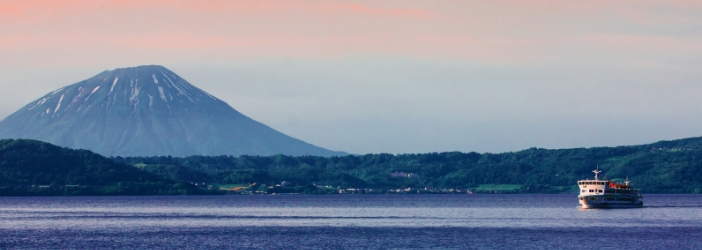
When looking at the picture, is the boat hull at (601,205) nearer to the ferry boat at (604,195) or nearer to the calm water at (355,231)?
the ferry boat at (604,195)

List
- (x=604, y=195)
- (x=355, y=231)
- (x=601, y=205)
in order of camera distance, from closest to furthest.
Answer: (x=355, y=231)
(x=604, y=195)
(x=601, y=205)

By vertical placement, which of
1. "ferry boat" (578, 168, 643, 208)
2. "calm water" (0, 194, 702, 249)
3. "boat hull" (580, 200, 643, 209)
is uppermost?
"ferry boat" (578, 168, 643, 208)

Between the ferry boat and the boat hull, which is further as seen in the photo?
the boat hull

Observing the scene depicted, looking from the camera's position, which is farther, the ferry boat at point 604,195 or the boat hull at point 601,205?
the boat hull at point 601,205

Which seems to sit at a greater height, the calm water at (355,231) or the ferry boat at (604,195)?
the ferry boat at (604,195)

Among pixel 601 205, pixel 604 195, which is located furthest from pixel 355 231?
pixel 601 205

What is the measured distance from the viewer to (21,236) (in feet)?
368

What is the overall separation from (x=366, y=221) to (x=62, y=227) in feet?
127

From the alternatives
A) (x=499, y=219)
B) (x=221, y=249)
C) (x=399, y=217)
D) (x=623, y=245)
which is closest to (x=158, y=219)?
(x=399, y=217)

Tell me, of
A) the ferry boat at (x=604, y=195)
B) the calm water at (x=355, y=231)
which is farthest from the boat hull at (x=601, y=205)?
the calm water at (x=355, y=231)

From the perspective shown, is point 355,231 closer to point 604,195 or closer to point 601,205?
point 604,195

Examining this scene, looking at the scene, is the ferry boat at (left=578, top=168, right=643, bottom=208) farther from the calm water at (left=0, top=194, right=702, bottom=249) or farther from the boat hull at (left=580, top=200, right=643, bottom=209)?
the calm water at (left=0, top=194, right=702, bottom=249)

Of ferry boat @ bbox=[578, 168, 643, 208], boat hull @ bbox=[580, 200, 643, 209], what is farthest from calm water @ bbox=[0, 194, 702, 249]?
boat hull @ bbox=[580, 200, 643, 209]

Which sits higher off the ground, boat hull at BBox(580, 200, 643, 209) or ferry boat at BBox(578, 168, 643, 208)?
ferry boat at BBox(578, 168, 643, 208)
